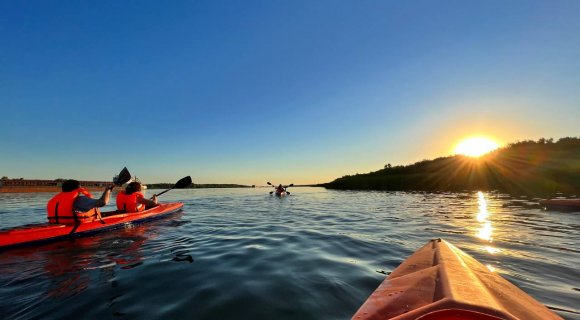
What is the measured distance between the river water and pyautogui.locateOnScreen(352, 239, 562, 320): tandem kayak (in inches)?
36.2

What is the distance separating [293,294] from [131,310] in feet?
7.52

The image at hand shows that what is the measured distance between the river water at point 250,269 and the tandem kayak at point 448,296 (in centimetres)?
92

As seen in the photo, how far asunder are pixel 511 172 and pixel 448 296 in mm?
41877

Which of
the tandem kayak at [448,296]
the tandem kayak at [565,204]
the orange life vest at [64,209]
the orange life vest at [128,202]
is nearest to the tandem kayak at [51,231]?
the orange life vest at [64,209]

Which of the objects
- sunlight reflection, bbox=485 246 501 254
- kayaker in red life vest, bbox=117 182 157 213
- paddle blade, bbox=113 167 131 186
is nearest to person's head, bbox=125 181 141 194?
kayaker in red life vest, bbox=117 182 157 213

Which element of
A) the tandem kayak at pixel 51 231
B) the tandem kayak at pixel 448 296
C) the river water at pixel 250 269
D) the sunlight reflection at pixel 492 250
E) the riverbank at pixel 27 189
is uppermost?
the riverbank at pixel 27 189

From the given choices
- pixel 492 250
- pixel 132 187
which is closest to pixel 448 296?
pixel 492 250

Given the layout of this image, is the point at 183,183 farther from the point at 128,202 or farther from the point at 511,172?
the point at 511,172

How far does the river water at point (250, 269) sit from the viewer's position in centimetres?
387

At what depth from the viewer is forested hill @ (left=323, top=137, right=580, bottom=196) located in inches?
1137

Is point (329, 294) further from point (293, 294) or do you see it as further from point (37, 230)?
point (37, 230)

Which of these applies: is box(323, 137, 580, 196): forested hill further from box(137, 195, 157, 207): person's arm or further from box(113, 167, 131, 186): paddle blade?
box(113, 167, 131, 186): paddle blade

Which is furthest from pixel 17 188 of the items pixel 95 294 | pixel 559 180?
pixel 559 180

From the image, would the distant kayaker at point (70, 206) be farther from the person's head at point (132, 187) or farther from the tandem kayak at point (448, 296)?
the tandem kayak at point (448, 296)
